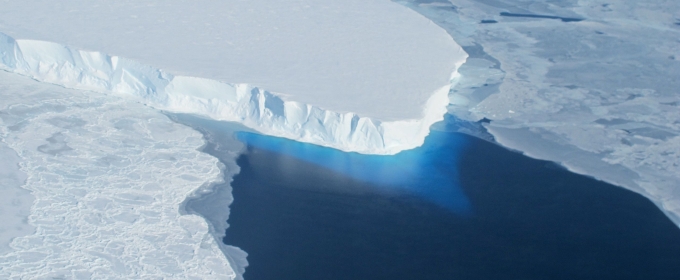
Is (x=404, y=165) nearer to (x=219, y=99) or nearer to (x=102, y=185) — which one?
(x=219, y=99)

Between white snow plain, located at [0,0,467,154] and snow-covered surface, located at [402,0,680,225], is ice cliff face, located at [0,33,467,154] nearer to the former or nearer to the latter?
white snow plain, located at [0,0,467,154]

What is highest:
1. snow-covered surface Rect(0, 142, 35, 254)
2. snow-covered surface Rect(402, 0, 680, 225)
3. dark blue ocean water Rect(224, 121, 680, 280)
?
snow-covered surface Rect(402, 0, 680, 225)

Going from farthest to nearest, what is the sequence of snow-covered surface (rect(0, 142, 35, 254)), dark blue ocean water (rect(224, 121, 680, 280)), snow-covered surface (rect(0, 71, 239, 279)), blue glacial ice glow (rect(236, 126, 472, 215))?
blue glacial ice glow (rect(236, 126, 472, 215)) → dark blue ocean water (rect(224, 121, 680, 280)) → snow-covered surface (rect(0, 142, 35, 254)) → snow-covered surface (rect(0, 71, 239, 279))

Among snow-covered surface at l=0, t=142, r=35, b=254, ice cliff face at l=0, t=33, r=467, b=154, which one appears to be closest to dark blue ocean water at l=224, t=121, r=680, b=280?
ice cliff face at l=0, t=33, r=467, b=154

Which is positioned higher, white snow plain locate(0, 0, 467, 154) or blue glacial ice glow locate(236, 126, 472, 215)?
white snow plain locate(0, 0, 467, 154)

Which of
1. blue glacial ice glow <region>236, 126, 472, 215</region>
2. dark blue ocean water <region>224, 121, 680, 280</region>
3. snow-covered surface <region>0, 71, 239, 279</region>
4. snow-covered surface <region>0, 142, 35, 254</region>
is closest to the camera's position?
snow-covered surface <region>0, 71, 239, 279</region>

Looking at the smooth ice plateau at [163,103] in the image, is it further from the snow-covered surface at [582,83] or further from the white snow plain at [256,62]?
the snow-covered surface at [582,83]
